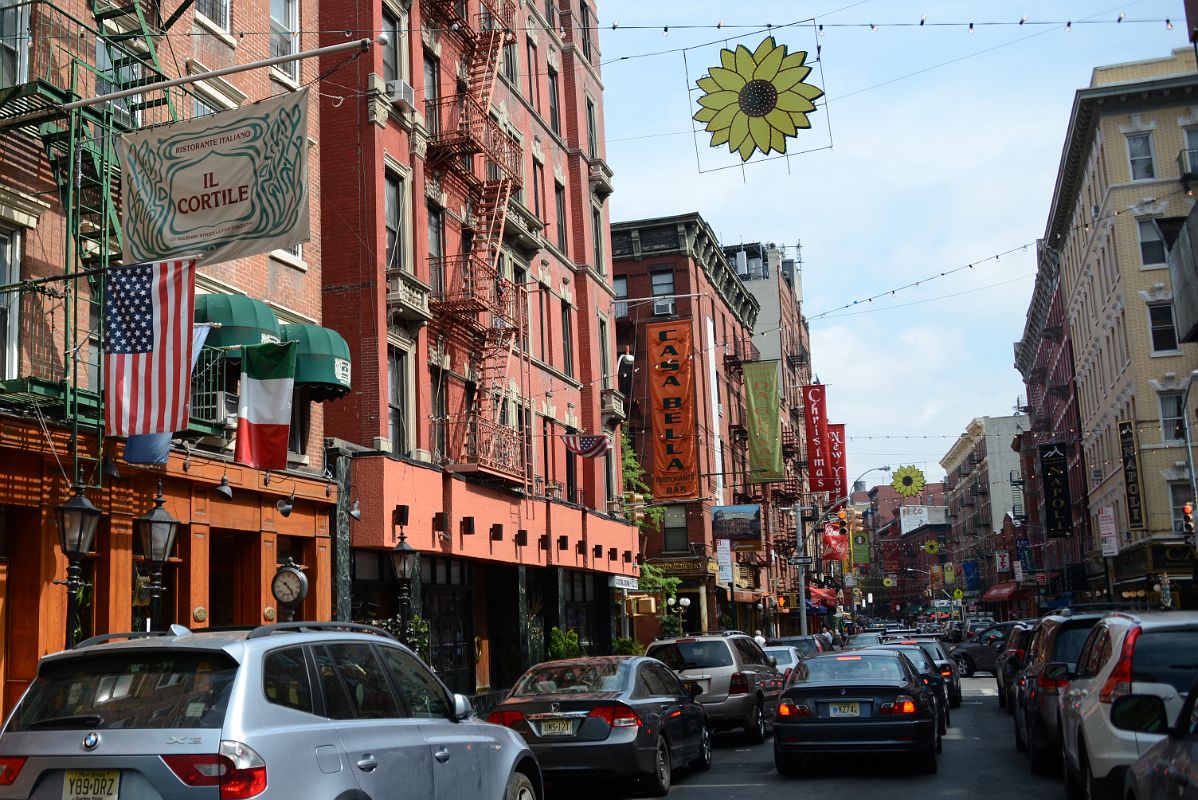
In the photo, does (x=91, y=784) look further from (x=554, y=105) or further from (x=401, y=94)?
(x=554, y=105)

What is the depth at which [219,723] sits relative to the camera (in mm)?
6043

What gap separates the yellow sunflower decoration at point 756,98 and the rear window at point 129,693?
35.0 ft

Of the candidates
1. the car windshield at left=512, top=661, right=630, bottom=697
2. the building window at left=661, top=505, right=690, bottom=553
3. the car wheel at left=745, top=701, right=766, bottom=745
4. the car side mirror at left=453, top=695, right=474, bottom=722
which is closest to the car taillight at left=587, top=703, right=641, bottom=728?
the car windshield at left=512, top=661, right=630, bottom=697

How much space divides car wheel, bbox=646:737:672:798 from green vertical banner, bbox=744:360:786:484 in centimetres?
4013

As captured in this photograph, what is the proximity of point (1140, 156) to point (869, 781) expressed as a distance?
45.0 metres

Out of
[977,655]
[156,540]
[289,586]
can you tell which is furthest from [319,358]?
[977,655]

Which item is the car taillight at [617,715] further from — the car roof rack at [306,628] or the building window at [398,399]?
the building window at [398,399]

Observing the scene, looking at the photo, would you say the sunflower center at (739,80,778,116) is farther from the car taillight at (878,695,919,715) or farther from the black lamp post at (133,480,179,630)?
the black lamp post at (133,480,179,630)

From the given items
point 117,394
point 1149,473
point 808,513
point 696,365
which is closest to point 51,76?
point 117,394

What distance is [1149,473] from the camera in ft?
167

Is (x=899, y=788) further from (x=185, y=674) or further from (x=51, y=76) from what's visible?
(x=51, y=76)

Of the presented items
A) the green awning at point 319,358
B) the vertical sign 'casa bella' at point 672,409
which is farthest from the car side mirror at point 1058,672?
the vertical sign 'casa bella' at point 672,409

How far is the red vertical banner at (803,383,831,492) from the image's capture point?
65125 millimetres

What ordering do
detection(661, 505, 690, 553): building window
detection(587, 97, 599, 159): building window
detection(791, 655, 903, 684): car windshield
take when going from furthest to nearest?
detection(661, 505, 690, 553): building window
detection(587, 97, 599, 159): building window
detection(791, 655, 903, 684): car windshield
